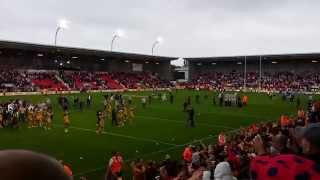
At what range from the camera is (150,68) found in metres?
101

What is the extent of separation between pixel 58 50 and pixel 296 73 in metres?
47.9

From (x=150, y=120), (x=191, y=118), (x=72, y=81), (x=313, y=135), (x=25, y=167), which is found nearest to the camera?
(x=25, y=167)

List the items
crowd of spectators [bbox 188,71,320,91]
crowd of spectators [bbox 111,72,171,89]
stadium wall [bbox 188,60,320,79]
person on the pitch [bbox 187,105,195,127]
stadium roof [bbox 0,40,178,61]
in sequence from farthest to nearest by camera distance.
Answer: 1. stadium wall [bbox 188,60,320,79]
2. crowd of spectators [bbox 111,72,171,89]
3. crowd of spectators [bbox 188,71,320,91]
4. stadium roof [bbox 0,40,178,61]
5. person on the pitch [bbox 187,105,195,127]

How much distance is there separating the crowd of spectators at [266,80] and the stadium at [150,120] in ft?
0.81

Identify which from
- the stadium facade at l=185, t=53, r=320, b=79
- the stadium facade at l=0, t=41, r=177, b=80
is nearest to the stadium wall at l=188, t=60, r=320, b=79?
the stadium facade at l=185, t=53, r=320, b=79

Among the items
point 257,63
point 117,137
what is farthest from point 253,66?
point 117,137

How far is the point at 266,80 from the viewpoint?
297ft

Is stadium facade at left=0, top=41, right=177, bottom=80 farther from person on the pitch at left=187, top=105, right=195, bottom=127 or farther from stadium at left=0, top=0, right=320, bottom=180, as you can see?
person on the pitch at left=187, top=105, right=195, bottom=127

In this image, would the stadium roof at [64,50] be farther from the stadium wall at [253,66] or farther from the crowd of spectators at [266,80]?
the stadium wall at [253,66]

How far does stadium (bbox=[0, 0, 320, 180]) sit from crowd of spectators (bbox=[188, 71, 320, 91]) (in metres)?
0.25

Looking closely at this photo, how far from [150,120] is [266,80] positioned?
61.5m

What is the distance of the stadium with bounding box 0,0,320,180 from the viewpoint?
3.07m

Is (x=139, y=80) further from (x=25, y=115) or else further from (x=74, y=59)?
(x=25, y=115)

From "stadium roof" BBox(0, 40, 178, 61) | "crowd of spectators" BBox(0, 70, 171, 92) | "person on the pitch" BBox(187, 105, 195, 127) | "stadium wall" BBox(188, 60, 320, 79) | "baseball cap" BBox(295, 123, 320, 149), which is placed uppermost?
"stadium roof" BBox(0, 40, 178, 61)
